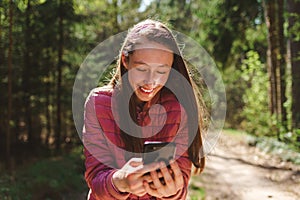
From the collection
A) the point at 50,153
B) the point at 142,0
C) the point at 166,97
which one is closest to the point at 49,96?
the point at 50,153

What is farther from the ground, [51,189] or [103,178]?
[103,178]

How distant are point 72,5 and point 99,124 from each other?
8378mm

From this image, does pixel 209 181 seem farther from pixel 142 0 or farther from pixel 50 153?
pixel 142 0

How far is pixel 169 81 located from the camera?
138 cm

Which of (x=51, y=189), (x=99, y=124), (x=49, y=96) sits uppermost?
(x=99, y=124)

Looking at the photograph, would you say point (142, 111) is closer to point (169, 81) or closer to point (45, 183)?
point (169, 81)

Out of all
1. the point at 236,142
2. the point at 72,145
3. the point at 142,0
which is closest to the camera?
the point at 72,145

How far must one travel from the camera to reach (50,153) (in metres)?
10.1

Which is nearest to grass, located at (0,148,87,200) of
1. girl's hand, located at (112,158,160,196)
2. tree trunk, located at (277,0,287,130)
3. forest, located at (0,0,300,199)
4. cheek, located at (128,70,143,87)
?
forest, located at (0,0,300,199)

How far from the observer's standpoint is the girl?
1.23 m

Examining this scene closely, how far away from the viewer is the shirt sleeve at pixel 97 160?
1.10 metres

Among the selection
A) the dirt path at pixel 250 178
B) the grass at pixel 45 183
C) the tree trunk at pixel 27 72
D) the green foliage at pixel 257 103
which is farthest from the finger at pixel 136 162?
the green foliage at pixel 257 103

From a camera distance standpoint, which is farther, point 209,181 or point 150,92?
point 209,181

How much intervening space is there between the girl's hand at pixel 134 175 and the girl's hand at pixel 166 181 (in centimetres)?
2
